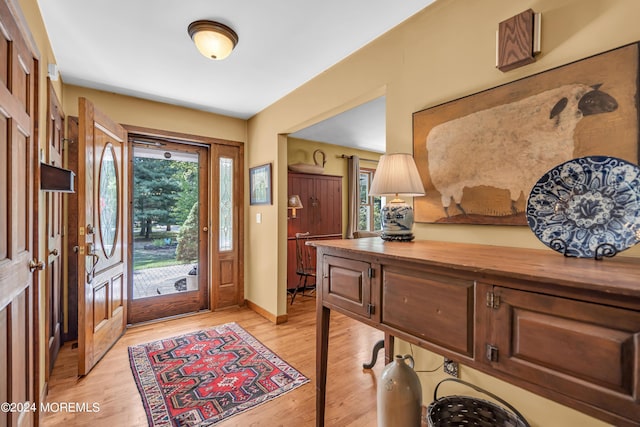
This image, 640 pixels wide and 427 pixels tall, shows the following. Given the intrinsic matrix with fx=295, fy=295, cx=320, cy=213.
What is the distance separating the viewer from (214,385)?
215cm

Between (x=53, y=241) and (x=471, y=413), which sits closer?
(x=471, y=413)

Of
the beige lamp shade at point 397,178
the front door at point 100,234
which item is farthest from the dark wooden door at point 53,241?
the beige lamp shade at point 397,178

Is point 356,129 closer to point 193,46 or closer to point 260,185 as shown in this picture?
point 260,185

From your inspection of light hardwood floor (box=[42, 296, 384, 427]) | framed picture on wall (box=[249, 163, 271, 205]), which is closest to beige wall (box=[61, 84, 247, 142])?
framed picture on wall (box=[249, 163, 271, 205])

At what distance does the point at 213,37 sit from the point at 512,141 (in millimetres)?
1937

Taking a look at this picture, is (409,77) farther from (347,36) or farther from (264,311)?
(264,311)

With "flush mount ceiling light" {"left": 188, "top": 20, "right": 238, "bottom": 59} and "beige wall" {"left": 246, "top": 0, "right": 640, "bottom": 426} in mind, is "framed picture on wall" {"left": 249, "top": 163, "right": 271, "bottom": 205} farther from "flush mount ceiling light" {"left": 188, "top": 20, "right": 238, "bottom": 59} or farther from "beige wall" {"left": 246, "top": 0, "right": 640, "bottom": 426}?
"flush mount ceiling light" {"left": 188, "top": 20, "right": 238, "bottom": 59}

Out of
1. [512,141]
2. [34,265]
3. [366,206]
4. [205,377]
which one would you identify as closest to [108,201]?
[34,265]

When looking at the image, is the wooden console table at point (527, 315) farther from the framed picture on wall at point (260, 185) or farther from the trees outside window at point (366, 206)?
the trees outside window at point (366, 206)

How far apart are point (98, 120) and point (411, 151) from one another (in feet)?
8.40

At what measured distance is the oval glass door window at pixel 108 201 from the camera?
8.70ft

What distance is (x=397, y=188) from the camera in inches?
62.0

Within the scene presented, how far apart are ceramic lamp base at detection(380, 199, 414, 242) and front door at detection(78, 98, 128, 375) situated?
2269mm

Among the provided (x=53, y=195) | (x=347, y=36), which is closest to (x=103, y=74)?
(x=53, y=195)
